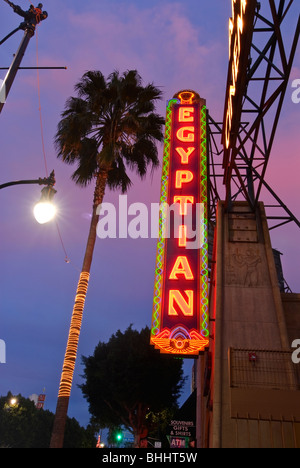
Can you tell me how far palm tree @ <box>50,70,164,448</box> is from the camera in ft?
50.4

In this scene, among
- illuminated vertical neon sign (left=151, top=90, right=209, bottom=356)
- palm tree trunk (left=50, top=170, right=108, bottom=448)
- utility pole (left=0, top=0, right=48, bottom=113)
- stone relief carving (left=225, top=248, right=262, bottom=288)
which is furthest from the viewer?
stone relief carving (left=225, top=248, right=262, bottom=288)

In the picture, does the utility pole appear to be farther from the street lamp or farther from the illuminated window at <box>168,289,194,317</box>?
the illuminated window at <box>168,289,194,317</box>

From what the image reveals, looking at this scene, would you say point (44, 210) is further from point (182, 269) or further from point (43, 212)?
point (182, 269)

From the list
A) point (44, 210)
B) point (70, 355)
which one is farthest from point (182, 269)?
point (44, 210)

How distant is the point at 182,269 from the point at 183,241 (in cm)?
132

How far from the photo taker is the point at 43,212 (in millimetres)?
6602

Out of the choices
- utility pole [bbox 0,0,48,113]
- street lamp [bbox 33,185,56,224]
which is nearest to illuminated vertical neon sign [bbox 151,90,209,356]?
street lamp [bbox 33,185,56,224]

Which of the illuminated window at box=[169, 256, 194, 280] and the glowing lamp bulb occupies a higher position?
the illuminated window at box=[169, 256, 194, 280]

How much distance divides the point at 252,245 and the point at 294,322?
313 centimetres

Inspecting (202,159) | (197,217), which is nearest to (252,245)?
(197,217)

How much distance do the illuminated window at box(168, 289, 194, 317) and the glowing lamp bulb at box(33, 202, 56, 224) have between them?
25.1 ft

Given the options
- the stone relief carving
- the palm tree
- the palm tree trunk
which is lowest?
the palm tree trunk

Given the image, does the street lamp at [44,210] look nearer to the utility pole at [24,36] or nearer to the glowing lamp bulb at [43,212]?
the glowing lamp bulb at [43,212]

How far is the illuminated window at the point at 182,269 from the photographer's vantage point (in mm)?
13766
